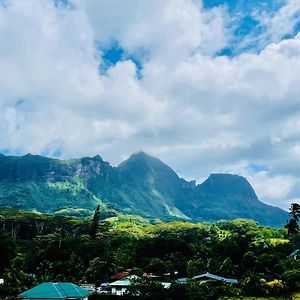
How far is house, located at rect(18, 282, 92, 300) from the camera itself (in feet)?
158

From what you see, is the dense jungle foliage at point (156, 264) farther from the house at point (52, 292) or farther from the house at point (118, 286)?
the house at point (118, 286)

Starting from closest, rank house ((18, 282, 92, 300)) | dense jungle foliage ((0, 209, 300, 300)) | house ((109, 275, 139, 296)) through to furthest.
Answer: house ((18, 282, 92, 300)) → dense jungle foliage ((0, 209, 300, 300)) → house ((109, 275, 139, 296))

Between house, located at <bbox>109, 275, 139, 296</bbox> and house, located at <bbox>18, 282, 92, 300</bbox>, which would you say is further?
house, located at <bbox>109, 275, 139, 296</bbox>

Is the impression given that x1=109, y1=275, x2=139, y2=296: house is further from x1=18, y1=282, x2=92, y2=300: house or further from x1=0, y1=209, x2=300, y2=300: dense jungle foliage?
x1=18, y1=282, x2=92, y2=300: house

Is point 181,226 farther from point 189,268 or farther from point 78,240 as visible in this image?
point 189,268

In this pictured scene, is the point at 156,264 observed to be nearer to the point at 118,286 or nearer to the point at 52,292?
the point at 118,286

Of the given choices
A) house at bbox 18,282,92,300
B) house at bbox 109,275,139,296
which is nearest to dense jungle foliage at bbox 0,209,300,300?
house at bbox 18,282,92,300

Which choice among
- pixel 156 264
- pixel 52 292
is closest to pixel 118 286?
pixel 156 264

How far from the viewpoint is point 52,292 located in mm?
49031

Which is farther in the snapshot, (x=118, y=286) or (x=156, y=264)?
(x=156, y=264)

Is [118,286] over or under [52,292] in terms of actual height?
under

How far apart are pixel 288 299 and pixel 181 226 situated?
95.2 m

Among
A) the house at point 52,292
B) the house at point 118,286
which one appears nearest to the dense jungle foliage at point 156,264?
the house at point 52,292

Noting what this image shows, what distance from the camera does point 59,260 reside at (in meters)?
79.8
